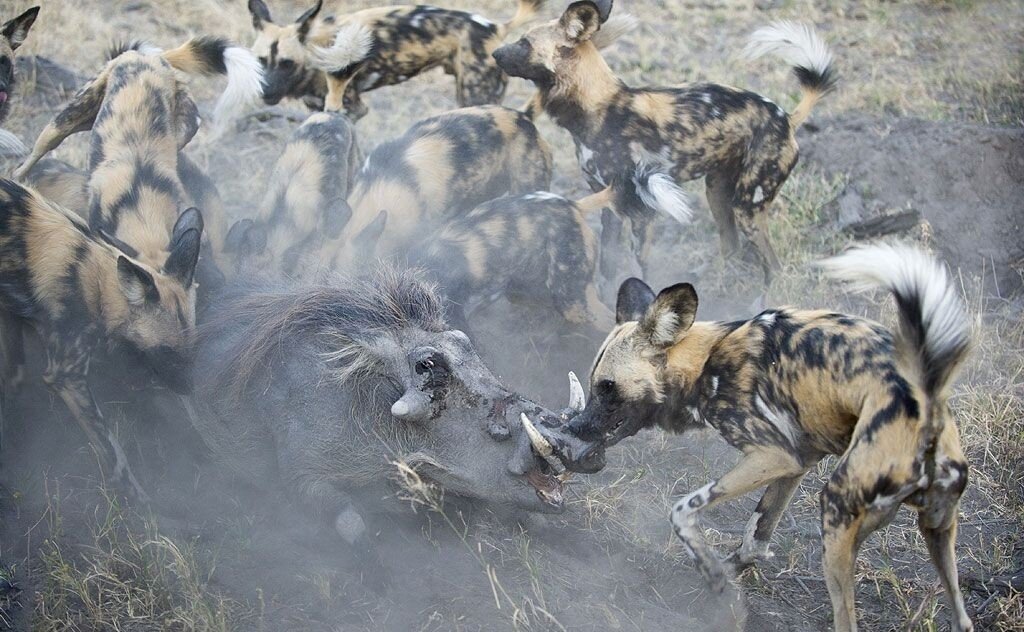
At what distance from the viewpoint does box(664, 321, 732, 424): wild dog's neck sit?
338 cm

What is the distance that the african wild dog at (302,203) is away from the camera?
15.6ft

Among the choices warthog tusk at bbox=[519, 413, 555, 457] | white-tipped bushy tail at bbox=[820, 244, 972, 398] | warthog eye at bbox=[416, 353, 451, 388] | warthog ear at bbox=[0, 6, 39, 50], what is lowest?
warthog tusk at bbox=[519, 413, 555, 457]

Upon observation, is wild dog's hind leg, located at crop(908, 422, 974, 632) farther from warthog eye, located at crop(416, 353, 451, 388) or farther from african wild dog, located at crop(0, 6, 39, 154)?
african wild dog, located at crop(0, 6, 39, 154)

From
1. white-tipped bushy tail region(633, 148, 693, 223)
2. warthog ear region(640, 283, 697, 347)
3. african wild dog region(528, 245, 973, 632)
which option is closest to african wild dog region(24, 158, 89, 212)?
white-tipped bushy tail region(633, 148, 693, 223)

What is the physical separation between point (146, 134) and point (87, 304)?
136 centimetres

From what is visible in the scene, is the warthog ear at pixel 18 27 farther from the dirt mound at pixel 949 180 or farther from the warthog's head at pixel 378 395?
the dirt mound at pixel 949 180

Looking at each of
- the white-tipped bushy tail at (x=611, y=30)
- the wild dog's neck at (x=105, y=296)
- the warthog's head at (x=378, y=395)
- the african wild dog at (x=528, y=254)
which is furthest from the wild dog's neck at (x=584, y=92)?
the wild dog's neck at (x=105, y=296)

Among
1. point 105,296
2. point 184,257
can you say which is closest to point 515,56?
point 184,257

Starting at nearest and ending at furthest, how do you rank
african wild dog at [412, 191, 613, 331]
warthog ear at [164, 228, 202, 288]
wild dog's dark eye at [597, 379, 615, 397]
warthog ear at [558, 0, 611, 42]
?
wild dog's dark eye at [597, 379, 615, 397]
warthog ear at [164, 228, 202, 288]
african wild dog at [412, 191, 613, 331]
warthog ear at [558, 0, 611, 42]

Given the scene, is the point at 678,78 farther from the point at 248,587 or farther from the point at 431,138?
the point at 248,587

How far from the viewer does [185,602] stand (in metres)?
3.28

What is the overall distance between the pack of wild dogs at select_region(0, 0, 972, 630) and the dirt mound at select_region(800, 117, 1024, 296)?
780 mm

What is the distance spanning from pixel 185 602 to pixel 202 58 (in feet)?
11.1

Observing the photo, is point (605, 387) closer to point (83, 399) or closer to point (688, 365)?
point (688, 365)
